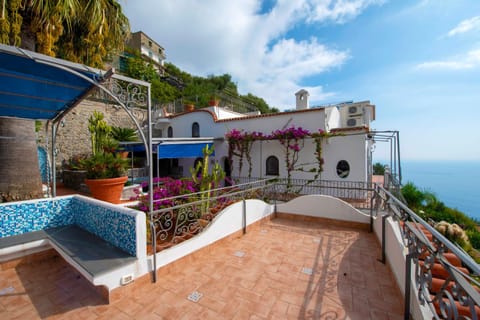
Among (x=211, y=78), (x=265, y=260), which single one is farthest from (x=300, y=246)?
(x=211, y=78)

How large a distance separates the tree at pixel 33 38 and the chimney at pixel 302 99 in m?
14.9

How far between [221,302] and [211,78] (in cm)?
4785

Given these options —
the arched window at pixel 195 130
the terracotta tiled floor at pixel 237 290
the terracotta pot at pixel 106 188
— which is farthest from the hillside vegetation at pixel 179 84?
the terracotta tiled floor at pixel 237 290

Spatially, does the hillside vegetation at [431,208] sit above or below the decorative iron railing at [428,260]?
below

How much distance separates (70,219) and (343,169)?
13296 millimetres

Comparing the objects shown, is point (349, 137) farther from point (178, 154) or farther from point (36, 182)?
point (36, 182)

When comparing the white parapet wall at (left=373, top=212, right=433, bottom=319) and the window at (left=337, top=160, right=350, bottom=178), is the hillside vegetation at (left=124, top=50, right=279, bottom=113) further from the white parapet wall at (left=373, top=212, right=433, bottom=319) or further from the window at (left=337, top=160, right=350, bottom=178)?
the white parapet wall at (left=373, top=212, right=433, bottom=319)

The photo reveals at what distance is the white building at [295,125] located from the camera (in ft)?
39.4

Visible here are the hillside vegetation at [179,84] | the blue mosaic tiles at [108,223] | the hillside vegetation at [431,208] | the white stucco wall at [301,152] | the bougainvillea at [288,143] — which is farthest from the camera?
the hillside vegetation at [179,84]

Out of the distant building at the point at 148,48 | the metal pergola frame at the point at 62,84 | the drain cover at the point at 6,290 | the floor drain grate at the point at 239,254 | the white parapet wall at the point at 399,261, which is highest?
the distant building at the point at 148,48

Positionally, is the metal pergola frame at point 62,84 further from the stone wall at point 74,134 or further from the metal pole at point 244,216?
the stone wall at point 74,134

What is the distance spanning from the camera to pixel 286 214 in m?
8.30

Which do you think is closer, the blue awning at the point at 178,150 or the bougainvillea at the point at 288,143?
the bougainvillea at the point at 288,143

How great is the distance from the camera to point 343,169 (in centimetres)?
1246
